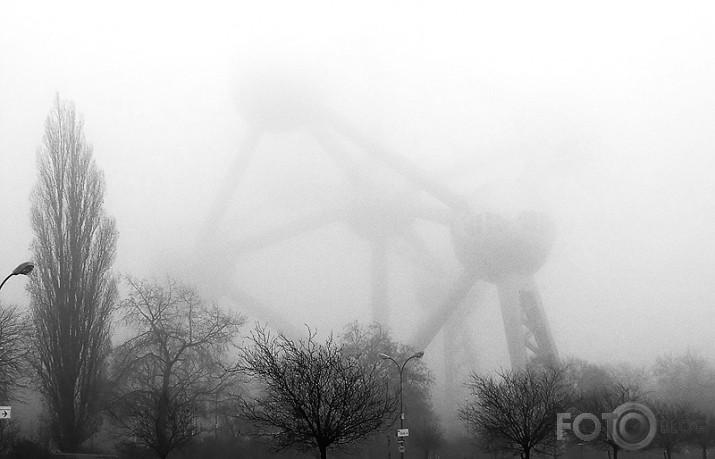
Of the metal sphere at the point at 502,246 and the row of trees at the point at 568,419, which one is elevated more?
the metal sphere at the point at 502,246

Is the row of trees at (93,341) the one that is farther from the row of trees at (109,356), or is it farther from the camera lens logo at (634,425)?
the camera lens logo at (634,425)

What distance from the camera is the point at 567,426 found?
36781mm

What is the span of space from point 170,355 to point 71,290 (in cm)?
620

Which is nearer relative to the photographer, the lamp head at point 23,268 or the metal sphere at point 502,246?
the lamp head at point 23,268

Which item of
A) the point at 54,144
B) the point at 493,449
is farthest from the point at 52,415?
the point at 493,449

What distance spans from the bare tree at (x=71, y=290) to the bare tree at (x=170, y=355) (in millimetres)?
1285

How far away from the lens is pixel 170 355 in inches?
1607

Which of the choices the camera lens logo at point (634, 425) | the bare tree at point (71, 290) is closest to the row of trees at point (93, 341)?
the bare tree at point (71, 290)

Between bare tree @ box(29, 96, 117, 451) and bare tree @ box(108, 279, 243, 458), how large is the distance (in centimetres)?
129

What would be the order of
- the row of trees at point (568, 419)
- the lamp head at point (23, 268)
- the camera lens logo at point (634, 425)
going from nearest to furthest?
the lamp head at point (23, 268) < the row of trees at point (568, 419) < the camera lens logo at point (634, 425)

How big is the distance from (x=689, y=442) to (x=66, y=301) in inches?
1331

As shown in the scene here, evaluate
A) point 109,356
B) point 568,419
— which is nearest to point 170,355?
point 109,356

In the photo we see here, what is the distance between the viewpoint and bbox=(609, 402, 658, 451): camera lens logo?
3781 cm

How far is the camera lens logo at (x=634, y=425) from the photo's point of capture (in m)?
37.8
